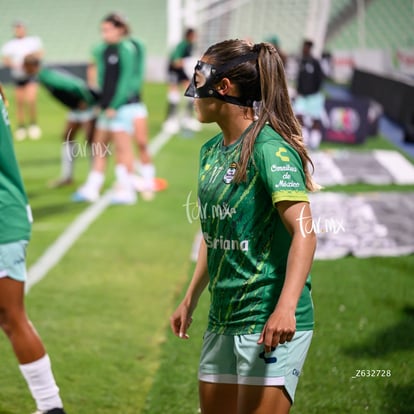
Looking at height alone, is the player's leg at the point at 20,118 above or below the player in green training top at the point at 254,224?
Result: below

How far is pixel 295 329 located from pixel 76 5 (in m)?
38.3

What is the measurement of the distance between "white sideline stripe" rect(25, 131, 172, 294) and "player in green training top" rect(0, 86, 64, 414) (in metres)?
2.86

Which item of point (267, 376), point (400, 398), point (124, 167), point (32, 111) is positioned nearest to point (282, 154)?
point (267, 376)

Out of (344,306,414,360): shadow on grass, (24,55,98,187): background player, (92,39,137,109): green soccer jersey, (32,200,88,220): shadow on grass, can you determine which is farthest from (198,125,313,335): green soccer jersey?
(32,200,88,220): shadow on grass

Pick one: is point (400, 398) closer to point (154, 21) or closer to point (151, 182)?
point (151, 182)

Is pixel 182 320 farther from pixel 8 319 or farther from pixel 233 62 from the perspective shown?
pixel 233 62

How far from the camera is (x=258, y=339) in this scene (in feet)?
9.00

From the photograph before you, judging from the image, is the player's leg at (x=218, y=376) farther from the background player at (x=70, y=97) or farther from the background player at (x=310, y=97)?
the background player at (x=310, y=97)

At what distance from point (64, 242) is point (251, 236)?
5.69m

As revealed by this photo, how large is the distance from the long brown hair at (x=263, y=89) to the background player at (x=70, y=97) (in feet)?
22.0

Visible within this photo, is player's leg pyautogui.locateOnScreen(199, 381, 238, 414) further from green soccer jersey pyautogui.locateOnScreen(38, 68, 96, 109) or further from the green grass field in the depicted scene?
green soccer jersey pyautogui.locateOnScreen(38, 68, 96, 109)

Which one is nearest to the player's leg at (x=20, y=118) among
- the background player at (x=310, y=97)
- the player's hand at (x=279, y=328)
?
the background player at (x=310, y=97)

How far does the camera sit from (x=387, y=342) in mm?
5133

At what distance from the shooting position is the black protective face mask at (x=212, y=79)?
280 centimetres
